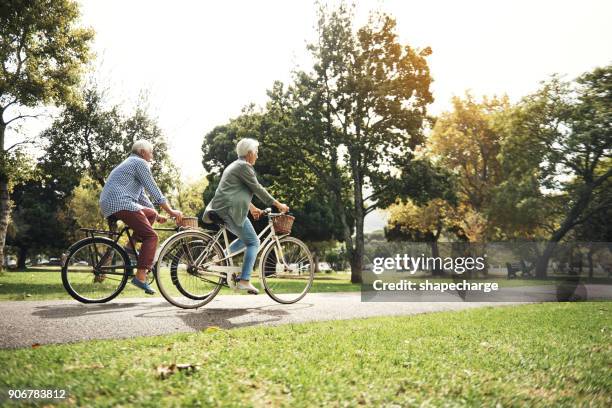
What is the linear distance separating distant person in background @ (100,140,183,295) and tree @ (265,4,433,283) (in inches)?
661

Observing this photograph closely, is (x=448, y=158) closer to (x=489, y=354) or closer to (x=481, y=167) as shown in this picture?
(x=481, y=167)

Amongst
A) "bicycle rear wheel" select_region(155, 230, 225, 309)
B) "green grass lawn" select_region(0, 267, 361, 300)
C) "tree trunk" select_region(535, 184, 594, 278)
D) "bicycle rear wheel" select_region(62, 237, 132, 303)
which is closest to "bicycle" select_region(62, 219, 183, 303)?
"bicycle rear wheel" select_region(62, 237, 132, 303)

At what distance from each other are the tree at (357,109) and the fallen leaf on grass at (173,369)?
19.5 m

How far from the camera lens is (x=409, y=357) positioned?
11.1 feet

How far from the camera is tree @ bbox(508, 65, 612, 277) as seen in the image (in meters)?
26.5

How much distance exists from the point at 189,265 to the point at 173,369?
122 inches

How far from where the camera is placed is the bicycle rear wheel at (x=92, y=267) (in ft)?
18.2

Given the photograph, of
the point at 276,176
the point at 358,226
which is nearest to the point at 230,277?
the point at 358,226

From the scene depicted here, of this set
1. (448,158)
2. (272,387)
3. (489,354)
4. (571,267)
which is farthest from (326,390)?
(448,158)

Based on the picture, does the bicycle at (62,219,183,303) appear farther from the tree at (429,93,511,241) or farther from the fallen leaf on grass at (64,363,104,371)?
the tree at (429,93,511,241)

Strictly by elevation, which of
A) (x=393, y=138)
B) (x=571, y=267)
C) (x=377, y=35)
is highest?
(x=377, y=35)

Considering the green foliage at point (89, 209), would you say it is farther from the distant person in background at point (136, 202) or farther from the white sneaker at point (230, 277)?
the white sneaker at point (230, 277)

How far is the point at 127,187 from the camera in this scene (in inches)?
216

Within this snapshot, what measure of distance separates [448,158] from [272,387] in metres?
37.2
